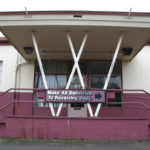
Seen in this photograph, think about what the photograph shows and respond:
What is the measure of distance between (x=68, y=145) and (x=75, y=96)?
4.84ft

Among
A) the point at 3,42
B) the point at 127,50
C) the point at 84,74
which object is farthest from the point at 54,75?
the point at 127,50

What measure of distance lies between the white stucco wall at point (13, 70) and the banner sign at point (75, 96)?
339 cm

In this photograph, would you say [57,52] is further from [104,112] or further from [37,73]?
[104,112]

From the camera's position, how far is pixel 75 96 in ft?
19.3

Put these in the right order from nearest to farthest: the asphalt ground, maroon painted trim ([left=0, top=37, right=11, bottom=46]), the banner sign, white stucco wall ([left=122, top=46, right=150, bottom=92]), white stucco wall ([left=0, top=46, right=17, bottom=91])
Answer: the asphalt ground < the banner sign < white stucco wall ([left=122, top=46, right=150, bottom=92]) < white stucco wall ([left=0, top=46, right=17, bottom=91]) < maroon painted trim ([left=0, top=37, right=11, bottom=46])

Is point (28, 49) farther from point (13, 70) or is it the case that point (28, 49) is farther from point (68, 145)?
point (68, 145)

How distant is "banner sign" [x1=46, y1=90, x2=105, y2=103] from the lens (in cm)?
586

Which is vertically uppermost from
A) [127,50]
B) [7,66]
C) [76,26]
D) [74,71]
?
[76,26]

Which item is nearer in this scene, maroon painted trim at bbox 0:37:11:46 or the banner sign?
the banner sign

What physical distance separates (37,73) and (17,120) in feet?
12.5

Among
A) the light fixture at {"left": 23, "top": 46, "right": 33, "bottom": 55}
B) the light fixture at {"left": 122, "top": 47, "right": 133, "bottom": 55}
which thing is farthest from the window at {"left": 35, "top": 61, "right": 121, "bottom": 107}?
the light fixture at {"left": 23, "top": 46, "right": 33, "bottom": 55}

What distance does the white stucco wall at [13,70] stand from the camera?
911 centimetres

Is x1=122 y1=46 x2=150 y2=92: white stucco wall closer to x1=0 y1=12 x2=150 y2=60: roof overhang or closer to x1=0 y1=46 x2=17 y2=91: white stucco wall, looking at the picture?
x1=0 y1=12 x2=150 y2=60: roof overhang

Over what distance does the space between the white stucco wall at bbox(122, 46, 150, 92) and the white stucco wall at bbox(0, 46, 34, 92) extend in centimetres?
449
